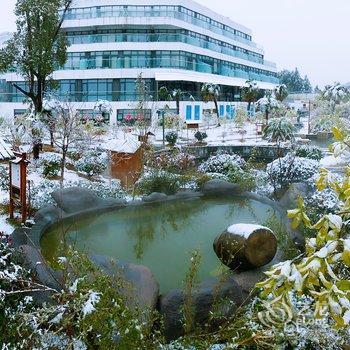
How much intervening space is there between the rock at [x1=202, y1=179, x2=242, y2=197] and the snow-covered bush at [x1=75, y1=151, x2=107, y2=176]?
18.8 ft

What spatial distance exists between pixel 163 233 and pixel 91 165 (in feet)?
27.5

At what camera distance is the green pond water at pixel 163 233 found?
935 centimetres

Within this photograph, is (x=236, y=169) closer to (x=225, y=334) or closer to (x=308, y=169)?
(x=308, y=169)

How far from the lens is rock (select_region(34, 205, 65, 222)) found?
37.9 ft

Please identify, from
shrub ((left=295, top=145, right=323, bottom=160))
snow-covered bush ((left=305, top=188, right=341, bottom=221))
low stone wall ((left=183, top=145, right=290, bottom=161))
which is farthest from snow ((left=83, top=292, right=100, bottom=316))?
low stone wall ((left=183, top=145, right=290, bottom=161))

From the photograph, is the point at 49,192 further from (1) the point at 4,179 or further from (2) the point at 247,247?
(2) the point at 247,247

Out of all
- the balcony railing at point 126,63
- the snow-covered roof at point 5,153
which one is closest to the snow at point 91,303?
the snow-covered roof at point 5,153

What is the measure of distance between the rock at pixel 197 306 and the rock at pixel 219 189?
795 centimetres

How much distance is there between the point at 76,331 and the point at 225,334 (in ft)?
5.84

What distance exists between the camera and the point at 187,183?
15.7m

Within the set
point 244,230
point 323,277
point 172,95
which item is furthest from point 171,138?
point 323,277

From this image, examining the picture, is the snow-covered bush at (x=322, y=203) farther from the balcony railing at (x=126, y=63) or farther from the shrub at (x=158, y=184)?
the balcony railing at (x=126, y=63)

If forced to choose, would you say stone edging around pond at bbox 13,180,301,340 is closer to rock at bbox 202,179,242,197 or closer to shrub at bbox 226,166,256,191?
rock at bbox 202,179,242,197

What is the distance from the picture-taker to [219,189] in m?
15.1
